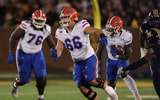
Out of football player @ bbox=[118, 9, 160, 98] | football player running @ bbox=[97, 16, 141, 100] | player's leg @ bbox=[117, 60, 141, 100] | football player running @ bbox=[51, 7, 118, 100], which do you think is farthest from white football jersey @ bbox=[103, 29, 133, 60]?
football player running @ bbox=[51, 7, 118, 100]

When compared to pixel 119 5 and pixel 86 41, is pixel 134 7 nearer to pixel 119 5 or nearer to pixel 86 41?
pixel 119 5

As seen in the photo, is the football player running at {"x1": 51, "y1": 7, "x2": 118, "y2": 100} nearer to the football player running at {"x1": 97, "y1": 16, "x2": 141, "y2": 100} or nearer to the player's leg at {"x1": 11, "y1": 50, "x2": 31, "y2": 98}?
the football player running at {"x1": 97, "y1": 16, "x2": 141, "y2": 100}

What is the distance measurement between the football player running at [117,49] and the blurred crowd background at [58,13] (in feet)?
19.5

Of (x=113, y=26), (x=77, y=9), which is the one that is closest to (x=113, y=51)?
(x=113, y=26)

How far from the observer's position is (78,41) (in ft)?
28.7

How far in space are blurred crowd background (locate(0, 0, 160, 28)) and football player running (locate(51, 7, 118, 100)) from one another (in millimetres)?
7440

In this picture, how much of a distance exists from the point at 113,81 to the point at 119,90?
2777 millimetres

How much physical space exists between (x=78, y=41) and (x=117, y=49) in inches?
A: 50.9

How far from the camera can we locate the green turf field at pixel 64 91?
36.7ft

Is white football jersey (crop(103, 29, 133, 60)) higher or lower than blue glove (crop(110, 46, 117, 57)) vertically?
higher

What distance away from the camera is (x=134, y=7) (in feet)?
57.0

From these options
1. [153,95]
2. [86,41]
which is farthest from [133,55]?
[86,41]

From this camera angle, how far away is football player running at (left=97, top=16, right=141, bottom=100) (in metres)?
9.91

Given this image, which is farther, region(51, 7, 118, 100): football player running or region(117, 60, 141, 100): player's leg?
region(117, 60, 141, 100): player's leg
